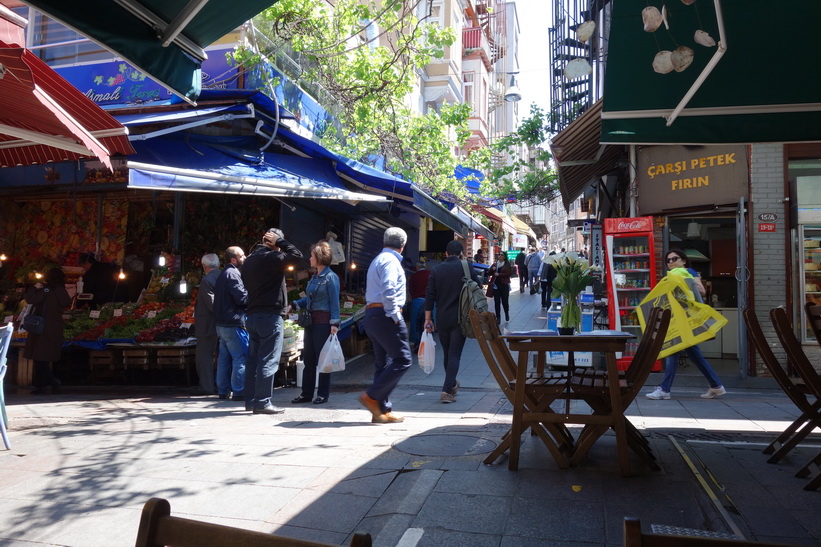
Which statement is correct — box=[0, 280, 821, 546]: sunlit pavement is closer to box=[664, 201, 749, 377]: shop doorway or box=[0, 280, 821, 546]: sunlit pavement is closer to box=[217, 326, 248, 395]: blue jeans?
box=[217, 326, 248, 395]: blue jeans

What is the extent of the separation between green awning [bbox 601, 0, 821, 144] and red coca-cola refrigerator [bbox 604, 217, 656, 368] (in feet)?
15.5

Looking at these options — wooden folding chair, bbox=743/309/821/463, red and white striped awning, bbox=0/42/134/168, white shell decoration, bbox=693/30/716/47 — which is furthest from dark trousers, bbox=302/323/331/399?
white shell decoration, bbox=693/30/716/47

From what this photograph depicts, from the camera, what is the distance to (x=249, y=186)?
8312 mm

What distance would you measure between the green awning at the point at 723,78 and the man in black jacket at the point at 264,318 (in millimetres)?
3628

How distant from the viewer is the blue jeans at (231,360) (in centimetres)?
774

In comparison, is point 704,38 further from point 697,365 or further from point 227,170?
point 227,170

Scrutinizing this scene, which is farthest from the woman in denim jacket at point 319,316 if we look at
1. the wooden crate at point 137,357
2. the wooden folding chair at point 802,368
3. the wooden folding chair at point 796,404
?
the wooden folding chair at point 802,368

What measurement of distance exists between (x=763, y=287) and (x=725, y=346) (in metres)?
1.77

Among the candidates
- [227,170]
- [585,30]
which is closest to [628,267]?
[227,170]

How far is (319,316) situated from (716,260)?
8245 millimetres

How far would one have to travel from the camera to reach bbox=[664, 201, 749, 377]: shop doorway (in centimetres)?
1066

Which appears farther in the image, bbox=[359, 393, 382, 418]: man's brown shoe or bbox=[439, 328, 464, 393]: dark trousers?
bbox=[439, 328, 464, 393]: dark trousers

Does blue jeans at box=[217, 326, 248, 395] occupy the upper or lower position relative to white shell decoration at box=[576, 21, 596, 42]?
lower

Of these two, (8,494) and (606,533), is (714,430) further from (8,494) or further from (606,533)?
(8,494)
